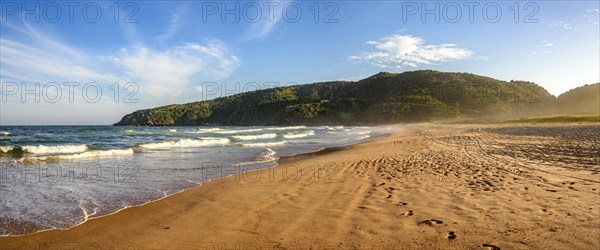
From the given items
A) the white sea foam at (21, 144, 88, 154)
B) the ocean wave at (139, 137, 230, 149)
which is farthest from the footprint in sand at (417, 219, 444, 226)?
the ocean wave at (139, 137, 230, 149)

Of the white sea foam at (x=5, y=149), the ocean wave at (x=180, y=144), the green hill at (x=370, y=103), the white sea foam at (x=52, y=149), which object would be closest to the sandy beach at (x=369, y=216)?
the white sea foam at (x=52, y=149)

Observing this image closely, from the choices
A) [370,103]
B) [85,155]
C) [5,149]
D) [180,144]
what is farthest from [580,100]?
[5,149]

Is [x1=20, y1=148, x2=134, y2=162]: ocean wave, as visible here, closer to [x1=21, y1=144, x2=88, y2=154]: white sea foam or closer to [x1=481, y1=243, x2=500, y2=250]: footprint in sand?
[x1=21, y1=144, x2=88, y2=154]: white sea foam

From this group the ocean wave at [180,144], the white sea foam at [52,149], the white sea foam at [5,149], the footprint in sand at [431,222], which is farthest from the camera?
the ocean wave at [180,144]

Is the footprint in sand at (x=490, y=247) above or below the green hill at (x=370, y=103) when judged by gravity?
below

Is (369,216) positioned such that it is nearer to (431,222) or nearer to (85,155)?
(431,222)

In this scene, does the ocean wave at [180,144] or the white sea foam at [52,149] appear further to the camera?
the ocean wave at [180,144]

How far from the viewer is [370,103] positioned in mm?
115812

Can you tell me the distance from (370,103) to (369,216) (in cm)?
11361

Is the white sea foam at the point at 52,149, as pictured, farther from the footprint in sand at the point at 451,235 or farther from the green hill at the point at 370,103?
the green hill at the point at 370,103

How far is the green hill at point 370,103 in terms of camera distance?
90312mm

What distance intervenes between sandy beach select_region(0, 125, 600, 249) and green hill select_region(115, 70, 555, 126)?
8688cm

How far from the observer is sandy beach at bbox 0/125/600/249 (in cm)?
412

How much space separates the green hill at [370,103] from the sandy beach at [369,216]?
86876 millimetres
